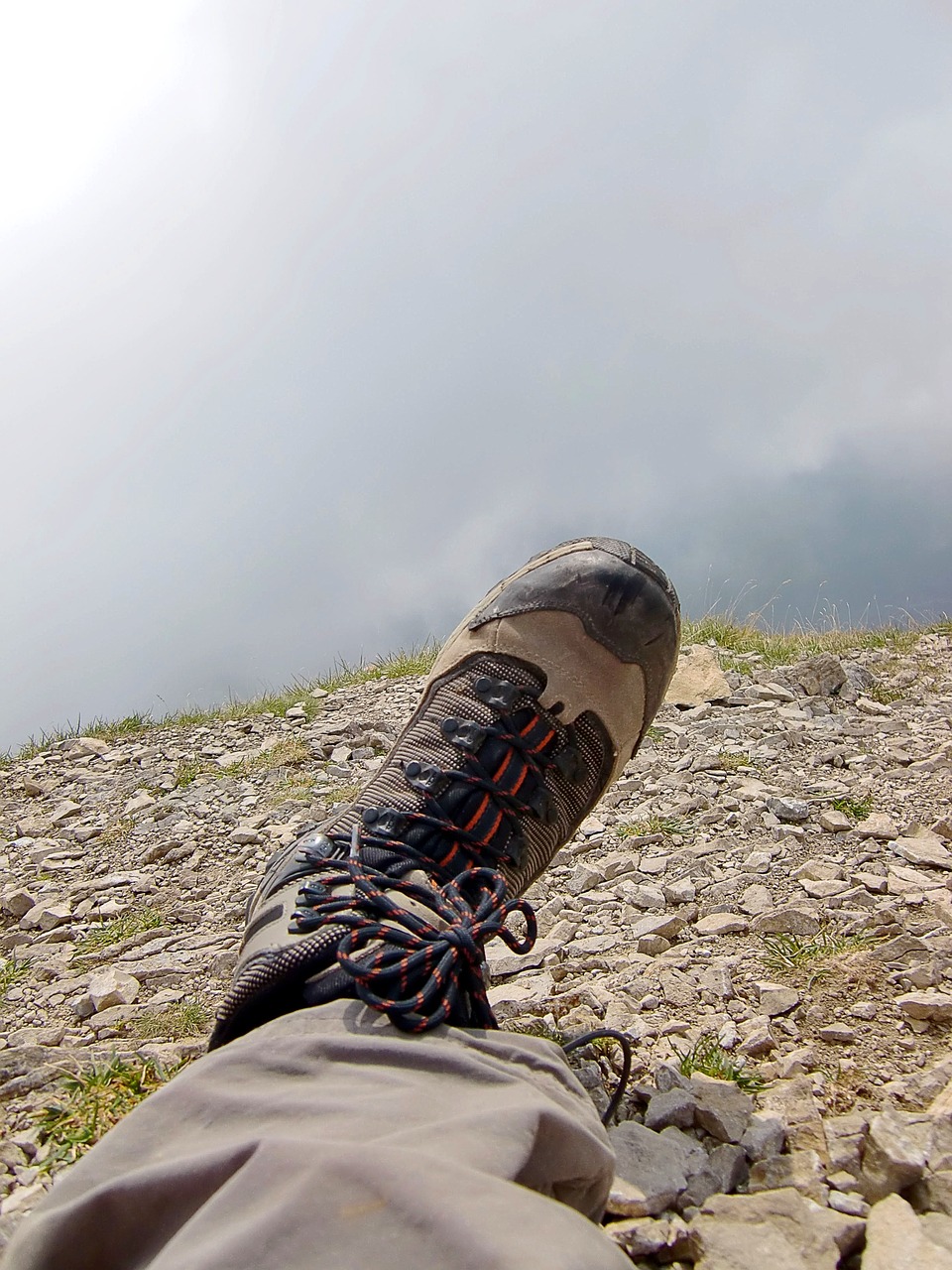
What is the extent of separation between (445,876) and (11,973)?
1439 millimetres

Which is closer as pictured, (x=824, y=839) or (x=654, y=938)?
(x=654, y=938)

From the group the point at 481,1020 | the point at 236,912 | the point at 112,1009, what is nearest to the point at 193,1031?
the point at 112,1009

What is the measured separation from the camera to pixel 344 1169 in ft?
2.44

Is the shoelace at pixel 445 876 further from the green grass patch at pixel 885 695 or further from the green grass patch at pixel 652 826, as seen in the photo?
the green grass patch at pixel 885 695

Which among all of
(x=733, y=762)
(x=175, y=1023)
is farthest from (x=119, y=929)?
(x=733, y=762)

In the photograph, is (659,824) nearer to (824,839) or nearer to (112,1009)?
(824,839)

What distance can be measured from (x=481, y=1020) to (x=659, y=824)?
5.53ft

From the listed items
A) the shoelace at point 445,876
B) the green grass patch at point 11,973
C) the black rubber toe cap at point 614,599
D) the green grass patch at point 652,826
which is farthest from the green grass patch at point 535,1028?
the green grass patch at point 11,973

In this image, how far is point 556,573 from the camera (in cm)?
203

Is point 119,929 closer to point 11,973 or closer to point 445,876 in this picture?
point 11,973

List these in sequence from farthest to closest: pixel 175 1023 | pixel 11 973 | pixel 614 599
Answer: pixel 11 973, pixel 614 599, pixel 175 1023

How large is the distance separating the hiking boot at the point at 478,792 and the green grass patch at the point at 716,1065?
13.6 inches

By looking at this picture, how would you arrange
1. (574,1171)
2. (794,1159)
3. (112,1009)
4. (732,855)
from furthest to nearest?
(732,855), (112,1009), (794,1159), (574,1171)

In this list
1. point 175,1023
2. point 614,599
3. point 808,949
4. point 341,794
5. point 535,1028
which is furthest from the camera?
point 341,794
